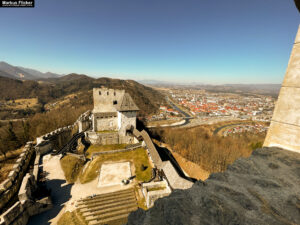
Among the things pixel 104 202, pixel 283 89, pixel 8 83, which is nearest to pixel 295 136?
pixel 283 89

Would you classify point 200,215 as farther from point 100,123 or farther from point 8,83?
point 8,83

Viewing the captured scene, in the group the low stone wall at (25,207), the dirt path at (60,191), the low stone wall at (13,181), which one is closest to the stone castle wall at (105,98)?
the dirt path at (60,191)

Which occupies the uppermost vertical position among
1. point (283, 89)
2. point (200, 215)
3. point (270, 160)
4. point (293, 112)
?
point (283, 89)

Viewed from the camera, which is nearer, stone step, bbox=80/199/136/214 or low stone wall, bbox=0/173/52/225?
low stone wall, bbox=0/173/52/225

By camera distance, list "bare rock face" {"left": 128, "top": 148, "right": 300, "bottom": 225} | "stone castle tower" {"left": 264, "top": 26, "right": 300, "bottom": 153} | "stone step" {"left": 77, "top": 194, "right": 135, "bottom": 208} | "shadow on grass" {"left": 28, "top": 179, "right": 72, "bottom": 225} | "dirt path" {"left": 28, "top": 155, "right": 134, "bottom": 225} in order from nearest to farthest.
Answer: "bare rock face" {"left": 128, "top": 148, "right": 300, "bottom": 225} → "stone castle tower" {"left": 264, "top": 26, "right": 300, "bottom": 153} → "shadow on grass" {"left": 28, "top": 179, "right": 72, "bottom": 225} → "dirt path" {"left": 28, "top": 155, "right": 134, "bottom": 225} → "stone step" {"left": 77, "top": 194, "right": 135, "bottom": 208}

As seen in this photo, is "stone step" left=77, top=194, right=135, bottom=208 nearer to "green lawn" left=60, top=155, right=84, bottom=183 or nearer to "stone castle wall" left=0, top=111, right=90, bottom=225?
"stone castle wall" left=0, top=111, right=90, bottom=225

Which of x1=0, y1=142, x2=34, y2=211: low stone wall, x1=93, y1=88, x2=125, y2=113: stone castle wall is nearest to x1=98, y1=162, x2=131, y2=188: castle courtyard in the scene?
x1=0, y1=142, x2=34, y2=211: low stone wall
